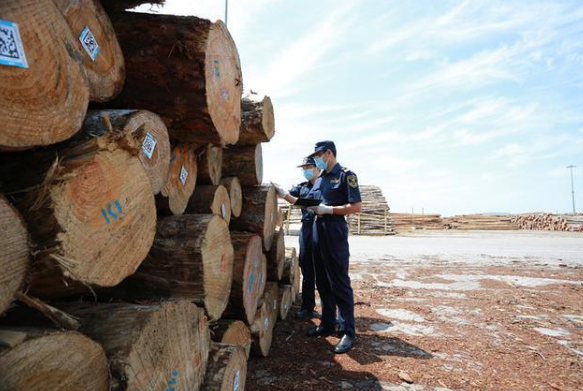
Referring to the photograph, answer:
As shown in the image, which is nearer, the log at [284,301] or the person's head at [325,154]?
the person's head at [325,154]

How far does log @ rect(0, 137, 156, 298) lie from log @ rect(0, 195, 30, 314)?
0.15 ft

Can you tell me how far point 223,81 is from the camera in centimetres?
230

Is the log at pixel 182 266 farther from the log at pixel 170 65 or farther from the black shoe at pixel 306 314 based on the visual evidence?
the black shoe at pixel 306 314

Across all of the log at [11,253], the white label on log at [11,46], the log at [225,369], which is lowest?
the log at [225,369]

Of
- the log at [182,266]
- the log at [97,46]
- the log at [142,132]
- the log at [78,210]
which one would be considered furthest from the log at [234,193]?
the log at [78,210]

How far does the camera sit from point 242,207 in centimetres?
348

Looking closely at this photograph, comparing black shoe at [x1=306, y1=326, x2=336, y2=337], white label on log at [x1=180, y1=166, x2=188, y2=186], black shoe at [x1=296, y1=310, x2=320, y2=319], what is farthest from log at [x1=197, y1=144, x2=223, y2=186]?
black shoe at [x1=296, y1=310, x2=320, y2=319]

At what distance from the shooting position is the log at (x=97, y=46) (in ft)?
5.17

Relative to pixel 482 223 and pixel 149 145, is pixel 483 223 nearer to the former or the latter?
pixel 482 223

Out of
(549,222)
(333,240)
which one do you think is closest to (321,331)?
(333,240)

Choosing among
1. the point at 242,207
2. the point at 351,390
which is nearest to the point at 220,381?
the point at 351,390

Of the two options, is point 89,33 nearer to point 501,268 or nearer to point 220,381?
point 220,381

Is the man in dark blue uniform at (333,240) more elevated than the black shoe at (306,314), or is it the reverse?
the man in dark blue uniform at (333,240)

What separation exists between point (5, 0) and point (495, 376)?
150 inches
